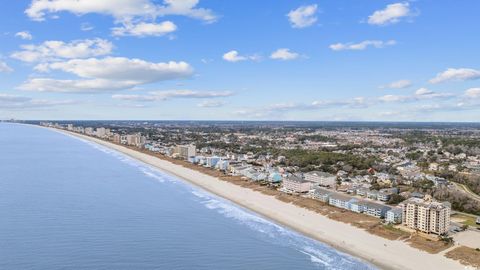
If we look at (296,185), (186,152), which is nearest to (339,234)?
(296,185)

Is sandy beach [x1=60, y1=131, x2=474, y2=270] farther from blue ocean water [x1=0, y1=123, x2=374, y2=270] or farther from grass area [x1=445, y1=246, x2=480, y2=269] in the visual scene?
blue ocean water [x1=0, y1=123, x2=374, y2=270]

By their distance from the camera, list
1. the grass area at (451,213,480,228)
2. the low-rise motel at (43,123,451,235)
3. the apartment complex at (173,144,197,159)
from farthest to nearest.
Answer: the apartment complex at (173,144,197,159), the grass area at (451,213,480,228), the low-rise motel at (43,123,451,235)

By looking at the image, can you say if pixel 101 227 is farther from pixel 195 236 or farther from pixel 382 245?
pixel 382 245

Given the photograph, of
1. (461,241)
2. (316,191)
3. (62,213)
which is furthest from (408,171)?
(62,213)

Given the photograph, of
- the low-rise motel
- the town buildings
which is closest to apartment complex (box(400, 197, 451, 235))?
the low-rise motel

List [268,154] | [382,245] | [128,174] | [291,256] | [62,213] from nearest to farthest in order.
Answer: [291,256] → [382,245] → [62,213] → [128,174] → [268,154]

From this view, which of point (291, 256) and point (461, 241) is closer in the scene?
point (291, 256)
